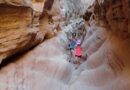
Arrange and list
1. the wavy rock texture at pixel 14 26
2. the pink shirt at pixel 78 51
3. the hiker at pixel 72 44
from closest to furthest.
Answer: the wavy rock texture at pixel 14 26 → the pink shirt at pixel 78 51 → the hiker at pixel 72 44

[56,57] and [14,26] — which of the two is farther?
[56,57]

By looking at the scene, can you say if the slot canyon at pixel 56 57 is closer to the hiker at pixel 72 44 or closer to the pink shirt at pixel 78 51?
the pink shirt at pixel 78 51

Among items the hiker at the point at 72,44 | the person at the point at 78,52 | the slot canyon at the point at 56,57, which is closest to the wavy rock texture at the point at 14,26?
the slot canyon at the point at 56,57

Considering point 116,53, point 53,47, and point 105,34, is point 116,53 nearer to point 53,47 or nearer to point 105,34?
point 105,34

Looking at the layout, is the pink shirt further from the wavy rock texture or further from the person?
the wavy rock texture

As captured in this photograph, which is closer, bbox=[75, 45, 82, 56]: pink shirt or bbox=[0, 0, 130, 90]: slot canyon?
bbox=[0, 0, 130, 90]: slot canyon

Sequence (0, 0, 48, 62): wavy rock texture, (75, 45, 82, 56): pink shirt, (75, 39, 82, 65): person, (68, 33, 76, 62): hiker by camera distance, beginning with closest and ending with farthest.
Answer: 1. (0, 0, 48, 62): wavy rock texture
2. (75, 39, 82, 65): person
3. (75, 45, 82, 56): pink shirt
4. (68, 33, 76, 62): hiker

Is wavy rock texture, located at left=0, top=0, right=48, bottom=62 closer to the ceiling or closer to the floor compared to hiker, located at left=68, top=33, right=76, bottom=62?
closer to the ceiling

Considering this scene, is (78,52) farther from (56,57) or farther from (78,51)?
(56,57)

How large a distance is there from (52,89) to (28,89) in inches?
28.7

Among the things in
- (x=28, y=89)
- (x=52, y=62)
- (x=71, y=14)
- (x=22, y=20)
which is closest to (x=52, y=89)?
(x=28, y=89)

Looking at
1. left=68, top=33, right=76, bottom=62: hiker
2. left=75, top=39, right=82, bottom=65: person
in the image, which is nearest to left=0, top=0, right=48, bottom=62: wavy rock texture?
left=75, top=39, right=82, bottom=65: person

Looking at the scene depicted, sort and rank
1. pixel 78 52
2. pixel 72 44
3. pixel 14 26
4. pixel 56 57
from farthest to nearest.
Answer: pixel 72 44, pixel 78 52, pixel 56 57, pixel 14 26

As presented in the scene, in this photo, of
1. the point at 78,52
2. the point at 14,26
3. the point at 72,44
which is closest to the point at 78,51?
the point at 78,52
